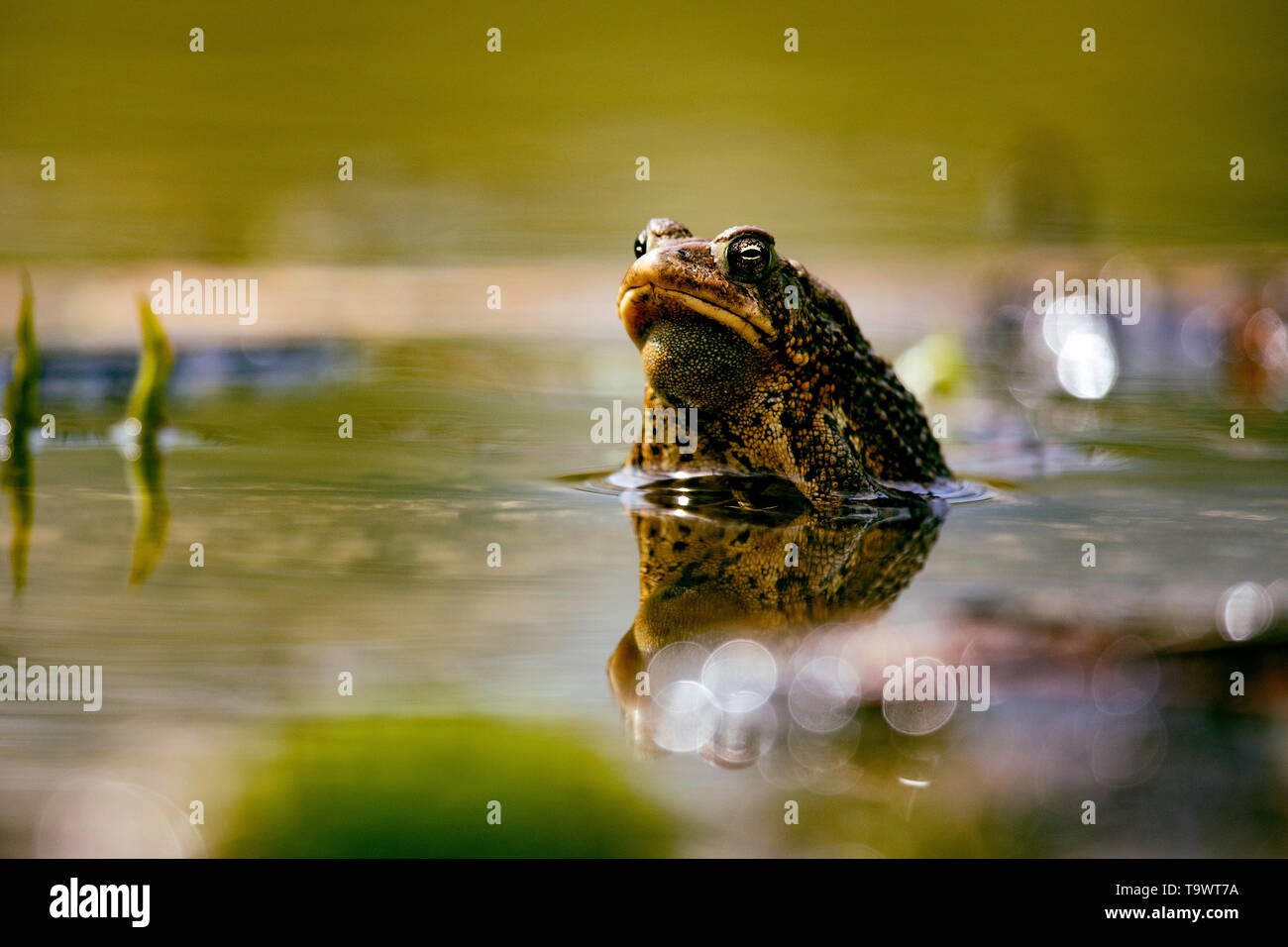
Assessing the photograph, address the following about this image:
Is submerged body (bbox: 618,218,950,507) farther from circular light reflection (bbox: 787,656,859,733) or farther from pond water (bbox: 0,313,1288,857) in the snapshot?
circular light reflection (bbox: 787,656,859,733)

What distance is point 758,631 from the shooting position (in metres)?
2.99

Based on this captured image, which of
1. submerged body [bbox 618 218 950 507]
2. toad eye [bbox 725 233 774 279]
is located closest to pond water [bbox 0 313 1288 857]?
submerged body [bbox 618 218 950 507]

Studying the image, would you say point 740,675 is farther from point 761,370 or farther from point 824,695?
point 761,370

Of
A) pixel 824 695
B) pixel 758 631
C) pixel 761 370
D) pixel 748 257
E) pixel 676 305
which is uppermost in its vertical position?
pixel 748 257

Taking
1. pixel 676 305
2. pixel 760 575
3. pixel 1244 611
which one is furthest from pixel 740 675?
pixel 676 305

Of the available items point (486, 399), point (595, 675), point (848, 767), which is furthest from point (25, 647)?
point (486, 399)

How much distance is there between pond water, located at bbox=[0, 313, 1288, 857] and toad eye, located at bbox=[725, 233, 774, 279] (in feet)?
2.83

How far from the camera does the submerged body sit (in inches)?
167

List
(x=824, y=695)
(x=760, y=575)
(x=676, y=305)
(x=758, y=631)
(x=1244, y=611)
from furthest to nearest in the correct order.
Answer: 1. (x=676, y=305)
2. (x=760, y=575)
3. (x=1244, y=611)
4. (x=758, y=631)
5. (x=824, y=695)

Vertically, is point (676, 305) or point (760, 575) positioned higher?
point (676, 305)

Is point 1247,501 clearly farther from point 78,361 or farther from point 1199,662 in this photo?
point 78,361

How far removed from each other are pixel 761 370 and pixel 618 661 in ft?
6.20

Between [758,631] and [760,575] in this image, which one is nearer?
[758,631]

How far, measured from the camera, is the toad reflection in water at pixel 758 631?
253 centimetres
